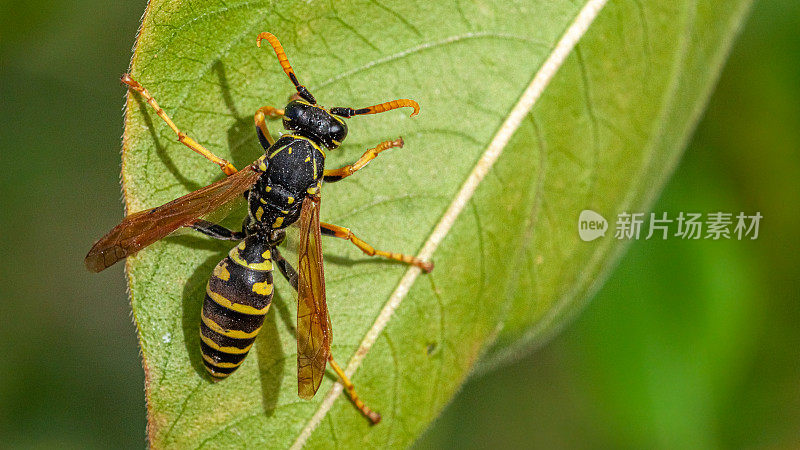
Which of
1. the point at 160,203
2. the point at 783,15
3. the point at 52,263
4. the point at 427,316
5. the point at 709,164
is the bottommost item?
the point at 52,263

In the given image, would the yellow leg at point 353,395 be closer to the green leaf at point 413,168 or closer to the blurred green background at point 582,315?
the green leaf at point 413,168

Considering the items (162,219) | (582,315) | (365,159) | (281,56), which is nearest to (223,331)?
(162,219)

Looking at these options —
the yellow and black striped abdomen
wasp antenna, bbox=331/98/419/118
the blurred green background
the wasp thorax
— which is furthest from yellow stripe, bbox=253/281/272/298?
the blurred green background

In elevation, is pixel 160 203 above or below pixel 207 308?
above

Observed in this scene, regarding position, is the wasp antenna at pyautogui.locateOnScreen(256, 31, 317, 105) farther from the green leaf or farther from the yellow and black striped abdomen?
the yellow and black striped abdomen

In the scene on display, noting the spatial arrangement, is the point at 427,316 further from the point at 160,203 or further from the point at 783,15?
the point at 783,15

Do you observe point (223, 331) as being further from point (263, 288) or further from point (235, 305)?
point (263, 288)

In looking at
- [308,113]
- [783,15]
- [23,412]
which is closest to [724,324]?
[783,15]
